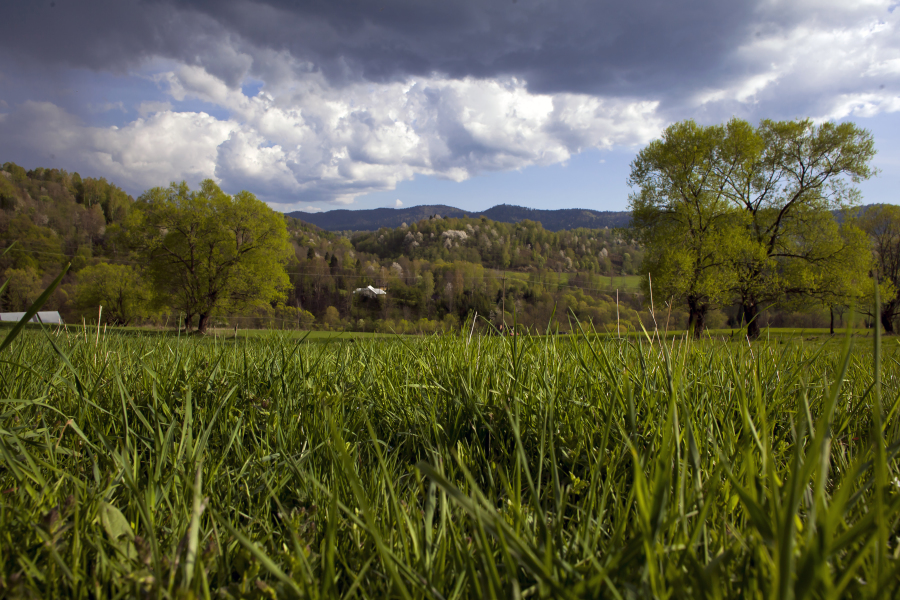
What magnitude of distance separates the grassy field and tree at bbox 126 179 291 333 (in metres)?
32.8

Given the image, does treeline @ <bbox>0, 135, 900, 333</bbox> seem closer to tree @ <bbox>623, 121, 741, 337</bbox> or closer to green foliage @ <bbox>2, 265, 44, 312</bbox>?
tree @ <bbox>623, 121, 741, 337</bbox>

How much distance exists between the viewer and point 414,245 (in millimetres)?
146250

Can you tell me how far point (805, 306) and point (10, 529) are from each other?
32.4 metres

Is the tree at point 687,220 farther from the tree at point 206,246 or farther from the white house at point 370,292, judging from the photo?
the white house at point 370,292

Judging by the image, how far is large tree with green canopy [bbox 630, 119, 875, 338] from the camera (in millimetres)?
24375

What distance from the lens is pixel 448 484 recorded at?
1.83 ft

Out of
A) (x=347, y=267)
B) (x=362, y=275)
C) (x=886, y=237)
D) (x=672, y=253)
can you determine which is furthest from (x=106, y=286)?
(x=886, y=237)

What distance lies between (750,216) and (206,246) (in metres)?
36.9

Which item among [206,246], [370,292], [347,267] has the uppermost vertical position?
[206,246]

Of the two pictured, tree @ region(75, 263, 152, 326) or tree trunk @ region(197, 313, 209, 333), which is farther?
tree @ region(75, 263, 152, 326)

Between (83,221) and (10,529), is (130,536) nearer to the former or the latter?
(10,529)

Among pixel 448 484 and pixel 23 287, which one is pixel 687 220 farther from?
pixel 23 287

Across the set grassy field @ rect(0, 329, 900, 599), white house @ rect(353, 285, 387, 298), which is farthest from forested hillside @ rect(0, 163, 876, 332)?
white house @ rect(353, 285, 387, 298)

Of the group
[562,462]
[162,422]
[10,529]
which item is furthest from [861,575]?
[162,422]
